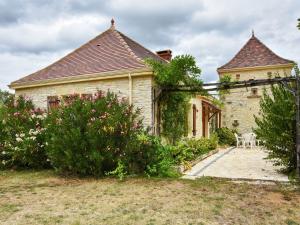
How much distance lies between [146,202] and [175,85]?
5.91 m

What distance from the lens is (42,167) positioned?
37.3ft

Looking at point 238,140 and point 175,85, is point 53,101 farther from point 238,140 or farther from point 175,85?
point 238,140

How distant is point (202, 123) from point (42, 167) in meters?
11.1

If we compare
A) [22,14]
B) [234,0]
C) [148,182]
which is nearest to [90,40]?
[22,14]

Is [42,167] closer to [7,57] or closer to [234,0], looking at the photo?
[7,57]

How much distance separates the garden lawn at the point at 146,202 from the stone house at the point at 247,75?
15.5m

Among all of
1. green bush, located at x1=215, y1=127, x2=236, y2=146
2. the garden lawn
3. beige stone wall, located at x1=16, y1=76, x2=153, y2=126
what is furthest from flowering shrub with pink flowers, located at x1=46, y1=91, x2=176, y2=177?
green bush, located at x1=215, y1=127, x2=236, y2=146

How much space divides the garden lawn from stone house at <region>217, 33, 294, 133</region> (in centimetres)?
1549

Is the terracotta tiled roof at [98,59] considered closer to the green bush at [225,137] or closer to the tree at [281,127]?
the tree at [281,127]

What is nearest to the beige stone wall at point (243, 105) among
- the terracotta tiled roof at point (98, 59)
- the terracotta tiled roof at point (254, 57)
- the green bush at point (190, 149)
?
the terracotta tiled roof at point (254, 57)

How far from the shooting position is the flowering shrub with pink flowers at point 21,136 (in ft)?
35.3

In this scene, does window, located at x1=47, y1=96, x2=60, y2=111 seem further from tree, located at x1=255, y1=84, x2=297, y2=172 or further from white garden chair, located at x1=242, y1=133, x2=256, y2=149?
white garden chair, located at x1=242, y1=133, x2=256, y2=149

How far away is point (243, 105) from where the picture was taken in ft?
76.9

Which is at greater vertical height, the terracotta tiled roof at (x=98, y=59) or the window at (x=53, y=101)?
the terracotta tiled roof at (x=98, y=59)
